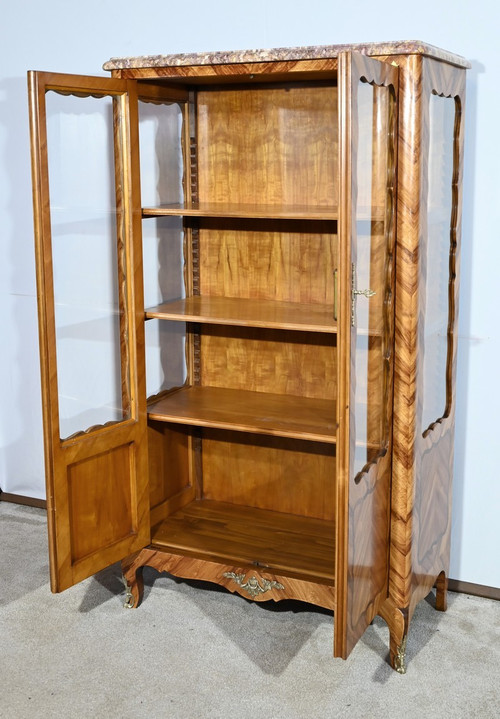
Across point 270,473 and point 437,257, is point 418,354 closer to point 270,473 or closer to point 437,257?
point 437,257

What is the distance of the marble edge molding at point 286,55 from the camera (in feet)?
7.06

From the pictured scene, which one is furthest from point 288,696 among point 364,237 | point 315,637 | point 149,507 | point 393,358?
point 364,237

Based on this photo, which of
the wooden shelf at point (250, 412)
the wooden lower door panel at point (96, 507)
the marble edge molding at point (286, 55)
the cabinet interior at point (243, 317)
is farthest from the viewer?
the cabinet interior at point (243, 317)

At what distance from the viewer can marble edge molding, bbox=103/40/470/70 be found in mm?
2152

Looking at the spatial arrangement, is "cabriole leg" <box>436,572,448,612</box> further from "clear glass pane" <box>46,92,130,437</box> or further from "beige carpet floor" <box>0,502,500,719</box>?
"clear glass pane" <box>46,92,130,437</box>

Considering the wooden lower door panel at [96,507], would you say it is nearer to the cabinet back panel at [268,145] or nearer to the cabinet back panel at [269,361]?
the cabinet back panel at [269,361]

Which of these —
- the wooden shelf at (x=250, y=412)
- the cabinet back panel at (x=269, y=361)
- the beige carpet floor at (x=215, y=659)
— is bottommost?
the beige carpet floor at (x=215, y=659)

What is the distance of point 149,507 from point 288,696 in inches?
29.1

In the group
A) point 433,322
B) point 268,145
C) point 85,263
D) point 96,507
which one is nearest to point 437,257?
point 433,322

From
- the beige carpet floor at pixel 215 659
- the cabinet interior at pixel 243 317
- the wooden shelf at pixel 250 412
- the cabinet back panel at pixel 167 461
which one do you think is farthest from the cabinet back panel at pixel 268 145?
the beige carpet floor at pixel 215 659

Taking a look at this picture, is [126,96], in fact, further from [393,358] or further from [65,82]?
[393,358]

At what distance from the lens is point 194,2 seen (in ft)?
9.68

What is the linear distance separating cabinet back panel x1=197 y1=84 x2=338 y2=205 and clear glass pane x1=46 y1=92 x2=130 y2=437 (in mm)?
453

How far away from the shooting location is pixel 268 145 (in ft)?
8.95
